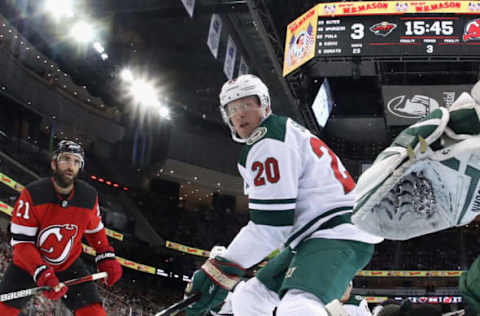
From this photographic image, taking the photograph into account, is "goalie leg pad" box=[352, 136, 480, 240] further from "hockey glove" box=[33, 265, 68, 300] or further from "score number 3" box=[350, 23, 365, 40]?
"score number 3" box=[350, 23, 365, 40]

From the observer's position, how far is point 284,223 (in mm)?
1929

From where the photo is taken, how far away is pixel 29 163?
12.0 meters

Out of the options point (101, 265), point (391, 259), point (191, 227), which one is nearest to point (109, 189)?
point (191, 227)

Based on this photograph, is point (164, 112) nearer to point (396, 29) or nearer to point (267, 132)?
point (396, 29)

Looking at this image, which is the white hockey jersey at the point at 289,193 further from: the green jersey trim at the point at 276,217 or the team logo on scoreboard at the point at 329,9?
the team logo on scoreboard at the point at 329,9

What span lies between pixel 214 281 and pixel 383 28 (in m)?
6.32

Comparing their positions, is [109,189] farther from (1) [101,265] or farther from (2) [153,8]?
(1) [101,265]

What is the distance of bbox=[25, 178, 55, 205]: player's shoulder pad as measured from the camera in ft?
11.5

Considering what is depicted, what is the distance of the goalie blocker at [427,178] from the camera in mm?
1149

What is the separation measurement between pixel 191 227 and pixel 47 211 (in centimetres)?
1459

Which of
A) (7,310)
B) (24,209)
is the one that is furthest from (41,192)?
(7,310)

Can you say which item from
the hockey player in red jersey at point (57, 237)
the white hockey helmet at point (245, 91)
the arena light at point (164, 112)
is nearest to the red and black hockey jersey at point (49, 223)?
the hockey player in red jersey at point (57, 237)

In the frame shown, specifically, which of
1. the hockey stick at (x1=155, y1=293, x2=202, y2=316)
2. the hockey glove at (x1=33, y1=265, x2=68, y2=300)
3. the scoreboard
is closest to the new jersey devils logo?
the hockey glove at (x1=33, y1=265, x2=68, y2=300)

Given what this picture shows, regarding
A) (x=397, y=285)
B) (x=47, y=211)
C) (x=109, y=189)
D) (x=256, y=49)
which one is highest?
(x=256, y=49)
